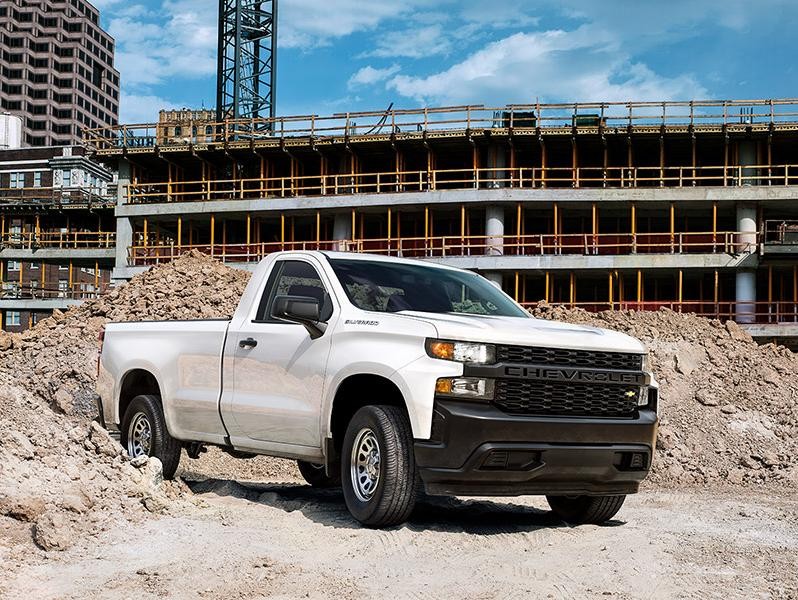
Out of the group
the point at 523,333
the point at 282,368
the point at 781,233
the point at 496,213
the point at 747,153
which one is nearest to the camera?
the point at 523,333

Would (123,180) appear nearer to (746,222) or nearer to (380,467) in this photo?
(746,222)

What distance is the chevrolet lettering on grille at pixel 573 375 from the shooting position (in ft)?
23.9

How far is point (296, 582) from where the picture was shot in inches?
242

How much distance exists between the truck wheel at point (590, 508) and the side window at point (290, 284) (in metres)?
2.82

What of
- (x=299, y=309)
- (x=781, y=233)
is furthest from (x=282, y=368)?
(x=781, y=233)

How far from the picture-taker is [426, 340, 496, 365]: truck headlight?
23.6 ft

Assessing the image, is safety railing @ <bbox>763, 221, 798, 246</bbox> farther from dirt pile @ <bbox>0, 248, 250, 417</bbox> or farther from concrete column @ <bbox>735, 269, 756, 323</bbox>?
dirt pile @ <bbox>0, 248, 250, 417</bbox>

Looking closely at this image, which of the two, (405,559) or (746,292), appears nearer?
(405,559)

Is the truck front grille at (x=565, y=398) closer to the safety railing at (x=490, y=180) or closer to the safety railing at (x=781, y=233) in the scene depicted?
the safety railing at (x=490, y=180)

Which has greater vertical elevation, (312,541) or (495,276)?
(495,276)

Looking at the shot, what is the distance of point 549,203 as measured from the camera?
46375 millimetres

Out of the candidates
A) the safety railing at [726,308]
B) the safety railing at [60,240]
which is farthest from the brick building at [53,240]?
the safety railing at [726,308]

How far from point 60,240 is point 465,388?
61.0 m

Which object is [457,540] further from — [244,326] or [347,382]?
[244,326]
